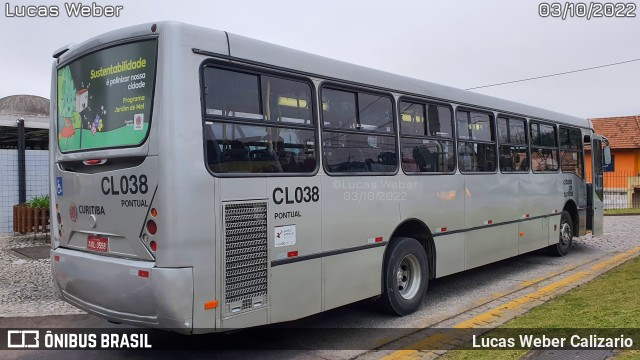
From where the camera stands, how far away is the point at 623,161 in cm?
3506

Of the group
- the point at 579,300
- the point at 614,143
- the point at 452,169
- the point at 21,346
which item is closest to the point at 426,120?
the point at 452,169

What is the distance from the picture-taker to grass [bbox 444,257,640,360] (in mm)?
4777

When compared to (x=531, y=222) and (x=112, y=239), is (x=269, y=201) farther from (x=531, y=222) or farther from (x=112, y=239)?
(x=531, y=222)

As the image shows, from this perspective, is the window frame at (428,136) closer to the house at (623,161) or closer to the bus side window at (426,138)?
the bus side window at (426,138)

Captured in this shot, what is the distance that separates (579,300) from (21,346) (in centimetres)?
671

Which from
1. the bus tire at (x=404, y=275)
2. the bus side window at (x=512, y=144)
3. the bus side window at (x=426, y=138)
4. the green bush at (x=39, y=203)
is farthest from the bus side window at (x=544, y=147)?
the green bush at (x=39, y=203)

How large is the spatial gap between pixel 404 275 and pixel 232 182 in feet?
10.4

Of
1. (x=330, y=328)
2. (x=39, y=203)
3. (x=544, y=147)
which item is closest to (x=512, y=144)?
(x=544, y=147)

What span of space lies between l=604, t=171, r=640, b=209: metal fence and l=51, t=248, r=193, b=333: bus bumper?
31.7 m

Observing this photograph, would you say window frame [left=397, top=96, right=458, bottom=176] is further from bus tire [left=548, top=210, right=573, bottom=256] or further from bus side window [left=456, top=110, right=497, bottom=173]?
bus tire [left=548, top=210, right=573, bottom=256]

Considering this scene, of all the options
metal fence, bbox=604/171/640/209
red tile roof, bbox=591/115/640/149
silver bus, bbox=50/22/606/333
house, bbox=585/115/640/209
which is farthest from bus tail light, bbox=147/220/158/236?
red tile roof, bbox=591/115/640/149

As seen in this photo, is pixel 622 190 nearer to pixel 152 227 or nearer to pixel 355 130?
pixel 355 130

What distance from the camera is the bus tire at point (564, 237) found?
1059 centimetres

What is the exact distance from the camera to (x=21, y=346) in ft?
17.8
